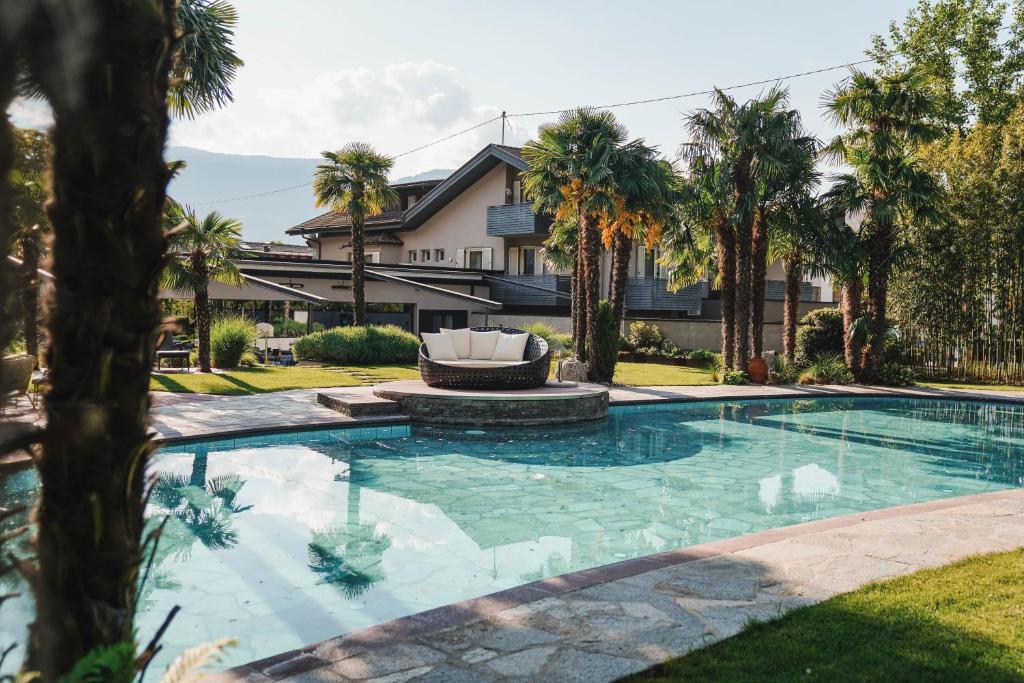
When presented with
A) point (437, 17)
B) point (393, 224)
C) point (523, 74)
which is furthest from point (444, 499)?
point (393, 224)

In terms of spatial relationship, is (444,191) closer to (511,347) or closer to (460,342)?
(460,342)

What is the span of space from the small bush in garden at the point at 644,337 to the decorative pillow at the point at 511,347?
40.6 feet

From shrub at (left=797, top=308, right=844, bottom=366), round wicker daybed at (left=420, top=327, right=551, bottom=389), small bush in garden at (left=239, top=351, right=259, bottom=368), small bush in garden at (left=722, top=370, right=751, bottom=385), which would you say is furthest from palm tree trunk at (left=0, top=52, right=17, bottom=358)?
shrub at (left=797, top=308, right=844, bottom=366)

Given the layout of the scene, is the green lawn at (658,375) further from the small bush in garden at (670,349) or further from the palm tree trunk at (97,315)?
the palm tree trunk at (97,315)

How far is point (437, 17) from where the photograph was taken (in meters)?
14.3

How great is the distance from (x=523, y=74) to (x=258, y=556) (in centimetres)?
1418

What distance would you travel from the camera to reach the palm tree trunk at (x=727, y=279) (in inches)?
826

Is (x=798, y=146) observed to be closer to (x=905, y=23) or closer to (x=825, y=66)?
(x=825, y=66)

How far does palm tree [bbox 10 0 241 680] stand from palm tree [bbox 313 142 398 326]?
920 inches

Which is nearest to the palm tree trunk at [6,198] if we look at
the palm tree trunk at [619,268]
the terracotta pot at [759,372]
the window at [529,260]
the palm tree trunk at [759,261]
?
the palm tree trunk at [619,268]

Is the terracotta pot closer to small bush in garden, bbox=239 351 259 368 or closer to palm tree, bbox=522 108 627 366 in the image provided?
palm tree, bbox=522 108 627 366

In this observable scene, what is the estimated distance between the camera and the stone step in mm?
13438

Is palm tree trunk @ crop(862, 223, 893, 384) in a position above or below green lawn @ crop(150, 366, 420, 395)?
above

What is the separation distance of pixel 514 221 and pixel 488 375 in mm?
17691
